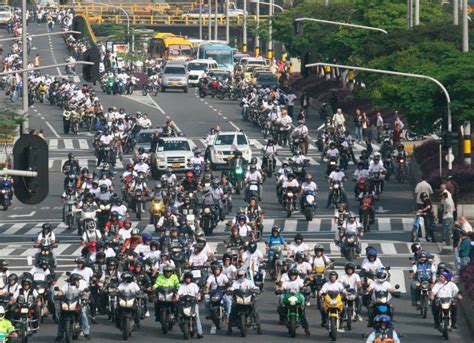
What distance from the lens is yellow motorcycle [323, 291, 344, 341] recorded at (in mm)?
37094

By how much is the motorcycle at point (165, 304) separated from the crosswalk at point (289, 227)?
15.5 metres

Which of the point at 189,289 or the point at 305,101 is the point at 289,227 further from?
the point at 305,101

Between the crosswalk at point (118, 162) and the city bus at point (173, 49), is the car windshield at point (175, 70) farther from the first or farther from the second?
the crosswalk at point (118, 162)

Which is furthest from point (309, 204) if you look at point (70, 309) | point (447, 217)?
point (70, 309)

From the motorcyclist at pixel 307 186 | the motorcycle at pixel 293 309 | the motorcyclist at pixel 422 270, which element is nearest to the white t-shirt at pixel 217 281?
the motorcycle at pixel 293 309

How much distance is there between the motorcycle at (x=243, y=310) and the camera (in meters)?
37.7

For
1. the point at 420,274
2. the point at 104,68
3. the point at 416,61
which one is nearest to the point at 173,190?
the point at 420,274

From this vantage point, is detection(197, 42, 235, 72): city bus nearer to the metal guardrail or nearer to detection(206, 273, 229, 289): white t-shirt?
the metal guardrail

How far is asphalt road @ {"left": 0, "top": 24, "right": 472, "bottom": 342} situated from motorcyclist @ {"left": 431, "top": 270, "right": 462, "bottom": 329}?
361 mm

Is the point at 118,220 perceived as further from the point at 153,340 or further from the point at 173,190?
the point at 153,340

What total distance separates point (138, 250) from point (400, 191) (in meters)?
23.0

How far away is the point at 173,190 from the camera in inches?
2136

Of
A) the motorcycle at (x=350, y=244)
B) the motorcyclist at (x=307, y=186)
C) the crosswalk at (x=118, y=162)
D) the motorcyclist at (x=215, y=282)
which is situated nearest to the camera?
the motorcyclist at (x=215, y=282)

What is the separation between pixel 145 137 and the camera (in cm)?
7219
